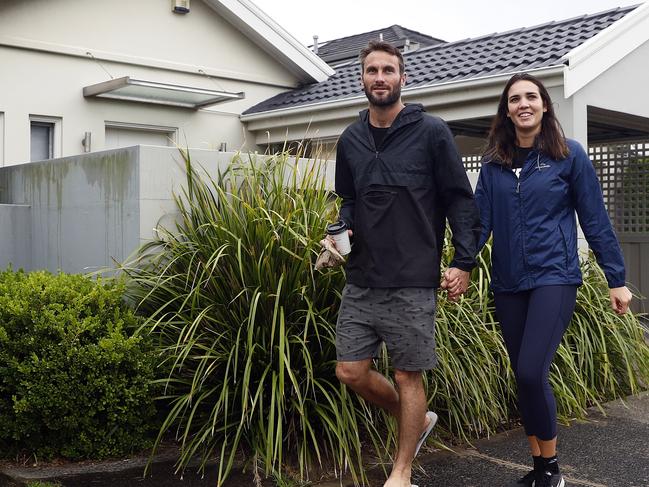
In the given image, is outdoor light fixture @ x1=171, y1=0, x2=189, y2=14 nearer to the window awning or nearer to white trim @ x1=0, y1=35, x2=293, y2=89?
white trim @ x1=0, y1=35, x2=293, y2=89

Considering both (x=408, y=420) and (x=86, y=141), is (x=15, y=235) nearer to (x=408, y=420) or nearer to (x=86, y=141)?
(x=86, y=141)

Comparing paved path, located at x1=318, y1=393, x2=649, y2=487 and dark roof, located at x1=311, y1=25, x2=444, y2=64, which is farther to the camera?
dark roof, located at x1=311, y1=25, x2=444, y2=64

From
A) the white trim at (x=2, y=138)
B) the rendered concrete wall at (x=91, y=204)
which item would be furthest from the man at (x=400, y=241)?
the white trim at (x=2, y=138)

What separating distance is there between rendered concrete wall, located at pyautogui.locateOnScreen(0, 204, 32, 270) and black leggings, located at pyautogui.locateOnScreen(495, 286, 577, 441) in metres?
4.40

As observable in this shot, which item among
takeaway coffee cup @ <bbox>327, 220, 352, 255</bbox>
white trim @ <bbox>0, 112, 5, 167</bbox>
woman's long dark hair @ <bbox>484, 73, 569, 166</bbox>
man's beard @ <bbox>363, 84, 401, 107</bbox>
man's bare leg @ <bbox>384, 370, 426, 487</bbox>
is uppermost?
white trim @ <bbox>0, 112, 5, 167</bbox>

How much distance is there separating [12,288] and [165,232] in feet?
3.25

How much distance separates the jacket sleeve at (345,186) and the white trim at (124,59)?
21.9 ft

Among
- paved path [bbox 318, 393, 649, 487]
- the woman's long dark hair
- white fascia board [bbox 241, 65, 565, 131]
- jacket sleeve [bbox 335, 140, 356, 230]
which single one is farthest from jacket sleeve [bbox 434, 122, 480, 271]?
white fascia board [bbox 241, 65, 565, 131]

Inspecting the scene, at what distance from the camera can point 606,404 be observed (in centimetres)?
618

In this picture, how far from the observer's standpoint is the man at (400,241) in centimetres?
390

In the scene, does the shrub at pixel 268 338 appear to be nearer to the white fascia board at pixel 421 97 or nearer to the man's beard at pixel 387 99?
the man's beard at pixel 387 99

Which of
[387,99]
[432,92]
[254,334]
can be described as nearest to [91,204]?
[254,334]

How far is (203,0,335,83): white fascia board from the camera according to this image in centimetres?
1159

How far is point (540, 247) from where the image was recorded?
3.94 metres
